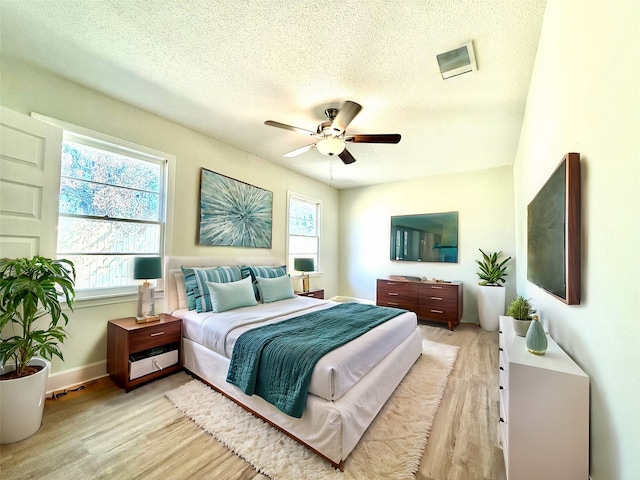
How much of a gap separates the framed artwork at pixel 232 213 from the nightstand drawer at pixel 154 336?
1.17 metres

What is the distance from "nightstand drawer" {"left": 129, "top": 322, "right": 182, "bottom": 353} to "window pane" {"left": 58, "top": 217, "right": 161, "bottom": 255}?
2.98ft

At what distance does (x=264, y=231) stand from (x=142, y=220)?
1.76 m

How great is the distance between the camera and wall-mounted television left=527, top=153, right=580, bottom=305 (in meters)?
1.17

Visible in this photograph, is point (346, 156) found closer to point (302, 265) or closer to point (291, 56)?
point (291, 56)

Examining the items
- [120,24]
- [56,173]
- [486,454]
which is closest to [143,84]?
[120,24]

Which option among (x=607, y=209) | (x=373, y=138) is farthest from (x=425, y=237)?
(x=607, y=209)

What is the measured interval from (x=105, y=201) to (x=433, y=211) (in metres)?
4.98

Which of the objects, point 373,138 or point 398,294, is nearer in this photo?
point 373,138

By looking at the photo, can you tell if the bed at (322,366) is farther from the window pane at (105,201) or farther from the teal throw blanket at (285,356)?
the window pane at (105,201)

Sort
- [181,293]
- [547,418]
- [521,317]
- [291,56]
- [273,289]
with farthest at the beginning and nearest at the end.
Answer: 1. [273,289]
2. [181,293]
3. [291,56]
4. [521,317]
5. [547,418]

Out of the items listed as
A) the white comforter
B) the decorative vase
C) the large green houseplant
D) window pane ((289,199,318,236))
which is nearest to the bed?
the white comforter

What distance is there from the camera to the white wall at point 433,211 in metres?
4.48

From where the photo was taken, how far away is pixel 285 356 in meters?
1.79

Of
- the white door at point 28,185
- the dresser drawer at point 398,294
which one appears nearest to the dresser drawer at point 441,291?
the dresser drawer at point 398,294
